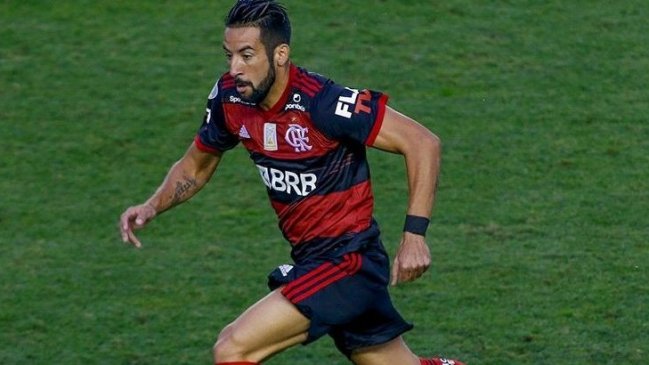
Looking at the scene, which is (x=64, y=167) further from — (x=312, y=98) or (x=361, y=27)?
(x=312, y=98)

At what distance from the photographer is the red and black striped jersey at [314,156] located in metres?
5.95

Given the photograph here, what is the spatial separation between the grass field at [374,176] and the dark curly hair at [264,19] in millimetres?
1926

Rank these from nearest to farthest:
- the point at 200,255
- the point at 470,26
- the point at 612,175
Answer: the point at 200,255 < the point at 612,175 < the point at 470,26

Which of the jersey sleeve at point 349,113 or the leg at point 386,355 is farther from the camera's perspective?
the leg at point 386,355

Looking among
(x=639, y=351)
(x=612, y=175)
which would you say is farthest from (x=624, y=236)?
(x=639, y=351)

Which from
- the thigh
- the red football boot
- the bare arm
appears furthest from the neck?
the red football boot

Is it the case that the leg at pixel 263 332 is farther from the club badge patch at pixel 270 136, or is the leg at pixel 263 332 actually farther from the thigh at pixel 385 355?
the club badge patch at pixel 270 136

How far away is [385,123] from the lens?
589cm

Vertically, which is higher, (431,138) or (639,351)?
(431,138)

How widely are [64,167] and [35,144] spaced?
421 mm

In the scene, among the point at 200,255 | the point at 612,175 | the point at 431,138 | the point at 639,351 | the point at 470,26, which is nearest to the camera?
the point at 431,138

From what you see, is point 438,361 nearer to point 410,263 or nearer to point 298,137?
point 410,263

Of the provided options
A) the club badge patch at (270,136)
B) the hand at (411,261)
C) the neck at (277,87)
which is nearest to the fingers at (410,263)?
the hand at (411,261)

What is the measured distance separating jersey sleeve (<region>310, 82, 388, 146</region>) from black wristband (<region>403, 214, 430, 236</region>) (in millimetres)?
340
